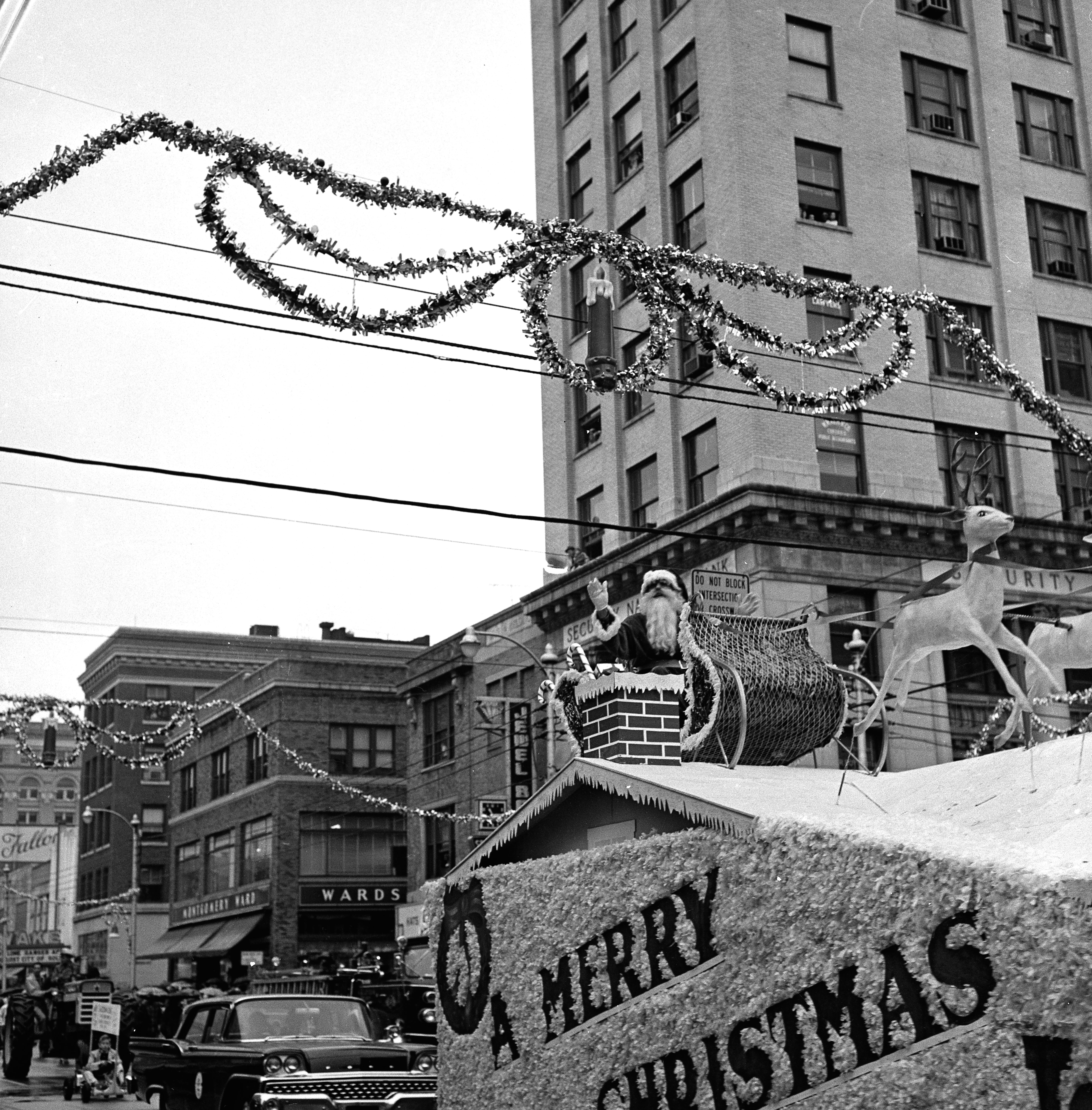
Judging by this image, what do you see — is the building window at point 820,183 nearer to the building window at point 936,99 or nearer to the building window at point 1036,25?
the building window at point 936,99

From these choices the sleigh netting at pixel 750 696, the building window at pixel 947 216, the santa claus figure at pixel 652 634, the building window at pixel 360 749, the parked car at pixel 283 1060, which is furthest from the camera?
the building window at pixel 360 749

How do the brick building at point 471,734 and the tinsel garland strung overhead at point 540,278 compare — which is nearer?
the tinsel garland strung overhead at point 540,278

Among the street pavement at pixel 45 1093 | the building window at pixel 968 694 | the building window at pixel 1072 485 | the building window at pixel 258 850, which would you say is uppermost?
the building window at pixel 1072 485

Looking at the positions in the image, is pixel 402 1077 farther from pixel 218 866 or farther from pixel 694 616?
pixel 218 866

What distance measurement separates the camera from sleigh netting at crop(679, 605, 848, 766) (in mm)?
14258

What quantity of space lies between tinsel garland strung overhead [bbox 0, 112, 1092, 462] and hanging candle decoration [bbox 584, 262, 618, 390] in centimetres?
31

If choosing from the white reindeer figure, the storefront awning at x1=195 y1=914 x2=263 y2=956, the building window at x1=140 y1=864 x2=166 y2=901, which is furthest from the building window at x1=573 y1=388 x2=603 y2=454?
the building window at x1=140 y1=864 x2=166 y2=901

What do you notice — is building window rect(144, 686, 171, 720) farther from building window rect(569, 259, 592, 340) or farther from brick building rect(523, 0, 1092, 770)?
building window rect(569, 259, 592, 340)

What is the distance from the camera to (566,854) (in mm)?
11719

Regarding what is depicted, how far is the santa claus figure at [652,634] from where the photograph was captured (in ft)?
47.3

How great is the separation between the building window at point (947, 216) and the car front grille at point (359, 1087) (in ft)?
90.2

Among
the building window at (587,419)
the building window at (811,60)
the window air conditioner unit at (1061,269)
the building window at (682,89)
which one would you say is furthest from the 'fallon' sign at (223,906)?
the window air conditioner unit at (1061,269)

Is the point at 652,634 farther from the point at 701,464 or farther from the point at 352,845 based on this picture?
A: the point at 352,845

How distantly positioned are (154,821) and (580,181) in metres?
44.4
